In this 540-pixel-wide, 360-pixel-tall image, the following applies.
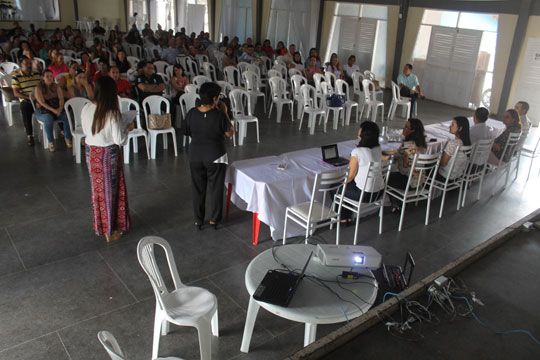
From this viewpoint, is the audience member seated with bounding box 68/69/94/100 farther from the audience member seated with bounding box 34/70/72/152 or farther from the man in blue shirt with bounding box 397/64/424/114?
the man in blue shirt with bounding box 397/64/424/114

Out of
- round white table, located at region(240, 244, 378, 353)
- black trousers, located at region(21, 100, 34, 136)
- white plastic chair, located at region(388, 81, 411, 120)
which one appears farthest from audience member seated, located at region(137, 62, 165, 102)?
white plastic chair, located at region(388, 81, 411, 120)

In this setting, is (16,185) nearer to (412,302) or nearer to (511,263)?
(412,302)

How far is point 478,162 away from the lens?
507 cm


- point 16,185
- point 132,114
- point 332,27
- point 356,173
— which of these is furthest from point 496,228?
point 332,27

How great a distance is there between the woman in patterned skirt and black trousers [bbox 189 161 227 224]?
2.05 ft

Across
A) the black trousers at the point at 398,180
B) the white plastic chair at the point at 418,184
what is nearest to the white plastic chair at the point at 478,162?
the white plastic chair at the point at 418,184

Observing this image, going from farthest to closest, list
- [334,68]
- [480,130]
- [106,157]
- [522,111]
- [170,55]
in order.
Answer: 1. [170,55]
2. [334,68]
3. [522,111]
4. [480,130]
5. [106,157]

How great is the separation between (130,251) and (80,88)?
3282mm

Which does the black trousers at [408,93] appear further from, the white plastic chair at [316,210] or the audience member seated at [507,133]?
the white plastic chair at [316,210]

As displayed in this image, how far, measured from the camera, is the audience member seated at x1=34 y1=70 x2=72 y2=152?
18.4 ft

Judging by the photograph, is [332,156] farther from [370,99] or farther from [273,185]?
[370,99]

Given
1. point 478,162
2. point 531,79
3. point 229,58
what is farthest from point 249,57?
point 478,162

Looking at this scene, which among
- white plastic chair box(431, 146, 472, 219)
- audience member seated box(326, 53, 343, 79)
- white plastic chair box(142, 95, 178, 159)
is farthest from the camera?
audience member seated box(326, 53, 343, 79)

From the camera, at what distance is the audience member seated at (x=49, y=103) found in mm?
5598
